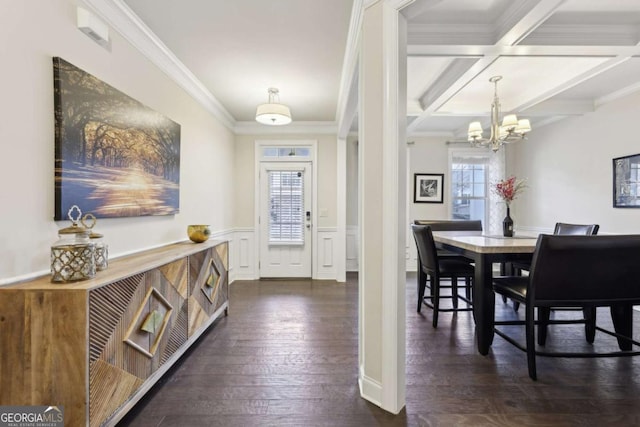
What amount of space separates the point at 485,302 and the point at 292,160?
11.1 ft

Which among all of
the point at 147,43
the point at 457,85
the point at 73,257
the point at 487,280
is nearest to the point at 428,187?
the point at 457,85

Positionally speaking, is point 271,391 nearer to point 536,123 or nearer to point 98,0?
point 98,0

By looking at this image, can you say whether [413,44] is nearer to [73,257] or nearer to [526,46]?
[526,46]

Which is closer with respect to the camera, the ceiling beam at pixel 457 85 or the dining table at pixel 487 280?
the dining table at pixel 487 280

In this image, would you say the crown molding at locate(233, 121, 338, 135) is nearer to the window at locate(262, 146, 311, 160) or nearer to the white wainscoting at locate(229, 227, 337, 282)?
the window at locate(262, 146, 311, 160)

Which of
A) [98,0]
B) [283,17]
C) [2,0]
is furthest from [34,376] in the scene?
[283,17]

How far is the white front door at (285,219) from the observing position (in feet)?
15.7

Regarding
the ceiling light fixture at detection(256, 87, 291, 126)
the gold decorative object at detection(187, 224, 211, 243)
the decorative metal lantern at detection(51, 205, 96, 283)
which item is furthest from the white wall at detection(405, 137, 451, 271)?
the decorative metal lantern at detection(51, 205, 96, 283)

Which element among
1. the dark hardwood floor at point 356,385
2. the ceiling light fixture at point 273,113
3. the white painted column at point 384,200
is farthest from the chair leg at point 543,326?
the ceiling light fixture at point 273,113

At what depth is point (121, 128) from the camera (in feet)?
6.64

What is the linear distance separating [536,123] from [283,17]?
451cm

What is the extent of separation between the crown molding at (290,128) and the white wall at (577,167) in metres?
3.29

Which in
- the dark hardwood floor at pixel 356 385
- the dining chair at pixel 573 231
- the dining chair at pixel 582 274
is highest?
the dining chair at pixel 573 231

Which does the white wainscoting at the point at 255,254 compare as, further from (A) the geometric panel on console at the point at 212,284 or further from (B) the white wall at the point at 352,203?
(A) the geometric panel on console at the point at 212,284
